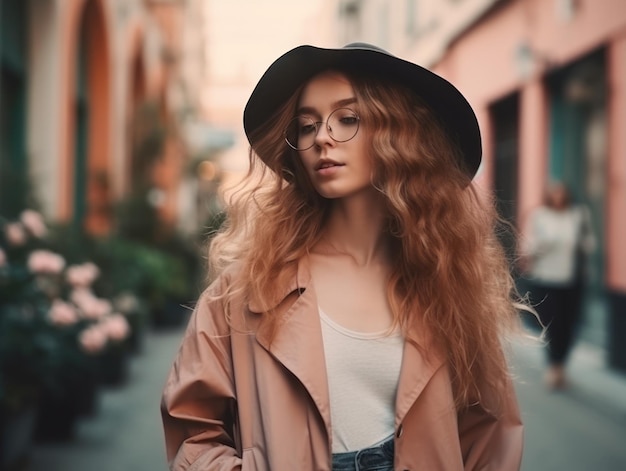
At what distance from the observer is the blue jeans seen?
185 cm

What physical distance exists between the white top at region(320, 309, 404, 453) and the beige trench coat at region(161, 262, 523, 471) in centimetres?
5

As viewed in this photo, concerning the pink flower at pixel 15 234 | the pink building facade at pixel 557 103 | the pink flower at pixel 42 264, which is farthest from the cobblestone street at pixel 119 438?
the pink building facade at pixel 557 103

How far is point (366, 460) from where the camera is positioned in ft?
6.11

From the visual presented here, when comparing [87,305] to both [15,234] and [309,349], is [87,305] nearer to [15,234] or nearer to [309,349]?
[15,234]

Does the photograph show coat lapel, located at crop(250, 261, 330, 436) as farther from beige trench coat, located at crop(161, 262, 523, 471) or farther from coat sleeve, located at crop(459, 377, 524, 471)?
coat sleeve, located at crop(459, 377, 524, 471)

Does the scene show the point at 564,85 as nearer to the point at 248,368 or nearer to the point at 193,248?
the point at 193,248

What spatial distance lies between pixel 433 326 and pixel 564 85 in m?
9.27

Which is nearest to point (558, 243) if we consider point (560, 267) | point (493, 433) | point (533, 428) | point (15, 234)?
point (560, 267)

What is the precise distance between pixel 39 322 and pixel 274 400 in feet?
10.1

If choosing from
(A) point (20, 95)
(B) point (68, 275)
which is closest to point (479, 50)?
(A) point (20, 95)

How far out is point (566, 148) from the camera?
10617 millimetres

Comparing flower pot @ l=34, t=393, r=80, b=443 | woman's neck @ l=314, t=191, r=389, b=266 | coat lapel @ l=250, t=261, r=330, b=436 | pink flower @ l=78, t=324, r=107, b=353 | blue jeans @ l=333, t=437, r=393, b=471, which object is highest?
woman's neck @ l=314, t=191, r=389, b=266

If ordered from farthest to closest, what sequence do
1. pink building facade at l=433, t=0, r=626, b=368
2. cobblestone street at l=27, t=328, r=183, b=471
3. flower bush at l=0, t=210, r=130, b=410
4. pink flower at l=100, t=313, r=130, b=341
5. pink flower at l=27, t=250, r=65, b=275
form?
1. pink building facade at l=433, t=0, r=626, b=368
2. pink flower at l=100, t=313, r=130, b=341
3. cobblestone street at l=27, t=328, r=183, b=471
4. pink flower at l=27, t=250, r=65, b=275
5. flower bush at l=0, t=210, r=130, b=410

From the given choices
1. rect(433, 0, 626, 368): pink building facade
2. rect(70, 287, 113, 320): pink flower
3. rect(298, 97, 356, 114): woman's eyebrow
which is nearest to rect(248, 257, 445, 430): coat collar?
rect(298, 97, 356, 114): woman's eyebrow
